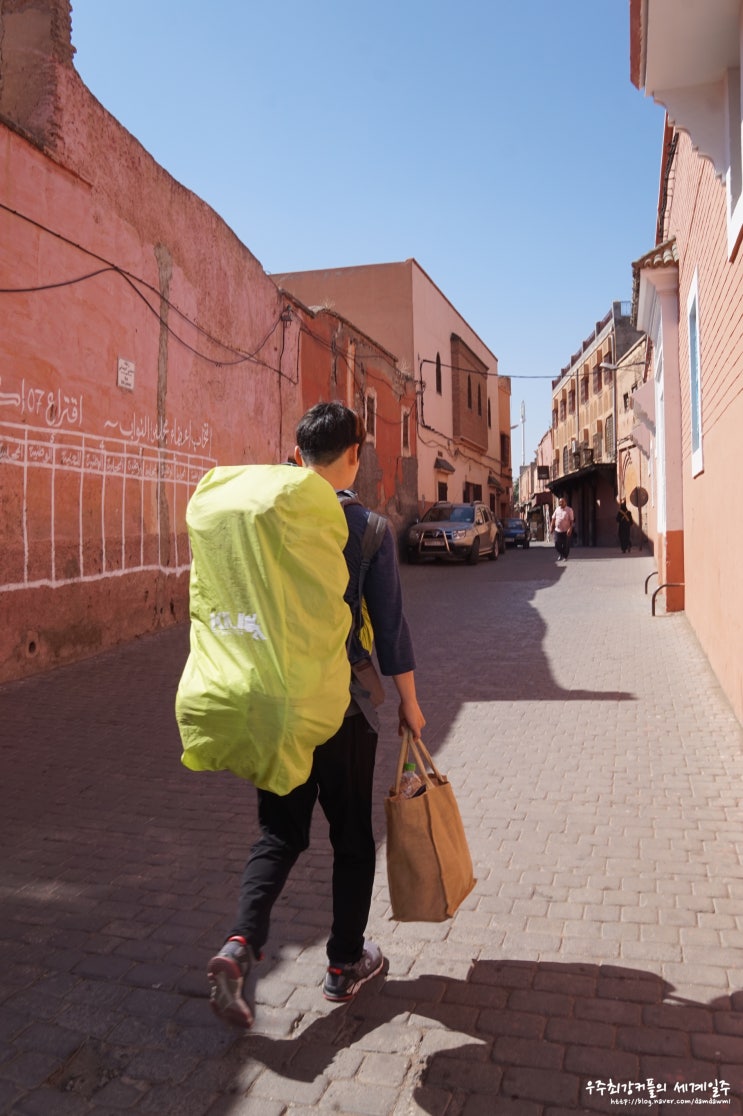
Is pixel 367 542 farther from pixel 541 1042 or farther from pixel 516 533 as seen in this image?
pixel 516 533

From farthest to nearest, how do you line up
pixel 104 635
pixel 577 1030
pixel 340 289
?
pixel 340 289
pixel 104 635
pixel 577 1030

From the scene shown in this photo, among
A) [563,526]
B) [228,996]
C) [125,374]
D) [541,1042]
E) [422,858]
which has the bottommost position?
[541,1042]

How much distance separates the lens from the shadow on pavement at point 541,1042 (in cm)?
235

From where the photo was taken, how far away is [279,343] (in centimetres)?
1557

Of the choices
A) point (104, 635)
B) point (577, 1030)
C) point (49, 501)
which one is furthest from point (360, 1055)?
point (104, 635)

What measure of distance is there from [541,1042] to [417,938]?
75 centimetres

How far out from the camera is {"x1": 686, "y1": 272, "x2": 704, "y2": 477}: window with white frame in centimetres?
885

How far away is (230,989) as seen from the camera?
8.21 feet

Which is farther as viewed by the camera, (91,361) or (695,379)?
(695,379)

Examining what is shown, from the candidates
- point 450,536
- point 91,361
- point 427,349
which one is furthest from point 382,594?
point 427,349

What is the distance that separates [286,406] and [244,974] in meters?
14.0

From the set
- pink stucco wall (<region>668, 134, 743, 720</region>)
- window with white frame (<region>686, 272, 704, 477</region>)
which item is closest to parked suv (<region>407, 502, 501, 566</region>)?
pink stucco wall (<region>668, 134, 743, 720</region>)

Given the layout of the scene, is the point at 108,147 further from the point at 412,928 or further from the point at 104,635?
the point at 412,928

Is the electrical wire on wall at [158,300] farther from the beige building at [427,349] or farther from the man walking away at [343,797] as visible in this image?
the beige building at [427,349]
